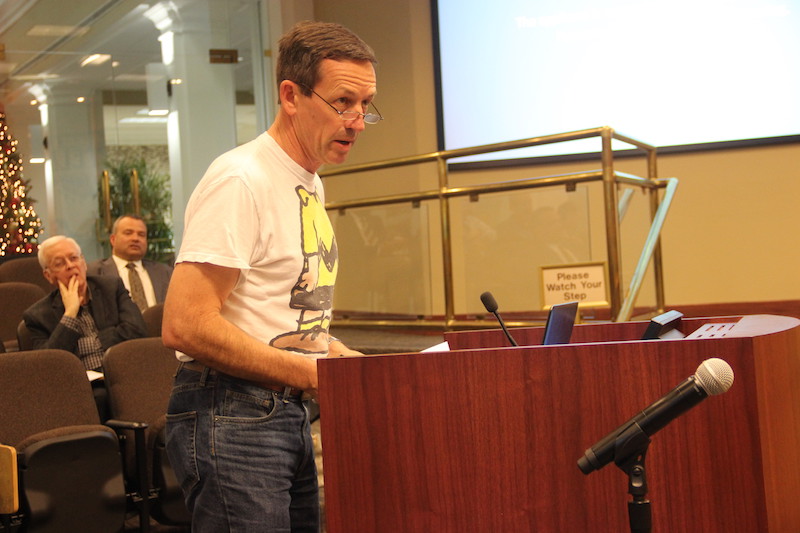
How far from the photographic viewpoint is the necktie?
5.79m

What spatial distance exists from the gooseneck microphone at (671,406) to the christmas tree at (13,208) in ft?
25.0

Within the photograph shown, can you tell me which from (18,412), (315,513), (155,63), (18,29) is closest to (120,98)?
(155,63)

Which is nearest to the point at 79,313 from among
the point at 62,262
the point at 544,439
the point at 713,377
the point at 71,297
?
the point at 71,297

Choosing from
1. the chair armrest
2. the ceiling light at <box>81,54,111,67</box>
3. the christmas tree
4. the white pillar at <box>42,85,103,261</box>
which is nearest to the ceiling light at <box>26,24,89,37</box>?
the ceiling light at <box>81,54,111,67</box>

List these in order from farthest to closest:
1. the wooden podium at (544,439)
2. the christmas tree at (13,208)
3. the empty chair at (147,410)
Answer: the christmas tree at (13,208), the empty chair at (147,410), the wooden podium at (544,439)

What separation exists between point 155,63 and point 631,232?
517cm

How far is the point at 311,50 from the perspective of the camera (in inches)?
60.7

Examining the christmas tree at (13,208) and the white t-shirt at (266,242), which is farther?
the christmas tree at (13,208)

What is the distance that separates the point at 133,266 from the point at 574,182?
298 centimetres

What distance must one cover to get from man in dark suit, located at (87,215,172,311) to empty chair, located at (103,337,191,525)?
1820 millimetres

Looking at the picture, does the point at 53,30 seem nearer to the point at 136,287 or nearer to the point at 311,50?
the point at 136,287

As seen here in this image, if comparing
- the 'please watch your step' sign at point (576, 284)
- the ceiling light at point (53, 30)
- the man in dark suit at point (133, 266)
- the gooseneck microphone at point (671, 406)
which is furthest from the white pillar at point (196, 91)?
the gooseneck microphone at point (671, 406)

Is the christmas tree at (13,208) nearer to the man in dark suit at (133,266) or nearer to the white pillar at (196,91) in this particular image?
the white pillar at (196,91)

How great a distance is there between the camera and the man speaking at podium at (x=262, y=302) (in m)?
1.43
